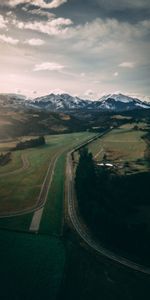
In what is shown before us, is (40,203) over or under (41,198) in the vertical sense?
under

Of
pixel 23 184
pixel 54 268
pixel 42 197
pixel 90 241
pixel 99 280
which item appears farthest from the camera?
pixel 23 184

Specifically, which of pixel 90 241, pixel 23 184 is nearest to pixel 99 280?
pixel 90 241

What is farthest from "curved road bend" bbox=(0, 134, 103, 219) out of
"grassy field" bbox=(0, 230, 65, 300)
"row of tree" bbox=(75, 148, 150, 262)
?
"row of tree" bbox=(75, 148, 150, 262)

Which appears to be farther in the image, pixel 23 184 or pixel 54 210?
pixel 23 184

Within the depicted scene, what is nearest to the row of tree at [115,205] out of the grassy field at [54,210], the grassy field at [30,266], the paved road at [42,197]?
the grassy field at [54,210]

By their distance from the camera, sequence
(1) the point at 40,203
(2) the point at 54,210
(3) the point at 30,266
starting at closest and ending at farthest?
(3) the point at 30,266, (2) the point at 54,210, (1) the point at 40,203

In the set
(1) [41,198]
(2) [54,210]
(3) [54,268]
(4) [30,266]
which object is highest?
(1) [41,198]

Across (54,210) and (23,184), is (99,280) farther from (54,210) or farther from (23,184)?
(23,184)

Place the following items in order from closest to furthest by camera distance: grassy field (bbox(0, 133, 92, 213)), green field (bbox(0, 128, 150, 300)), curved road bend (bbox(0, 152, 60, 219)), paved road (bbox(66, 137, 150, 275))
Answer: green field (bbox(0, 128, 150, 300)) → paved road (bbox(66, 137, 150, 275)) → curved road bend (bbox(0, 152, 60, 219)) → grassy field (bbox(0, 133, 92, 213))

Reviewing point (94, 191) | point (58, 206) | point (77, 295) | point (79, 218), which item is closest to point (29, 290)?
point (77, 295)

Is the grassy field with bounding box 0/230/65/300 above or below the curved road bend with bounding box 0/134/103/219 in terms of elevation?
below

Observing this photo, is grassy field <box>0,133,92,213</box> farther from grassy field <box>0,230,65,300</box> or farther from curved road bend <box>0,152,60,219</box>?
grassy field <box>0,230,65,300</box>

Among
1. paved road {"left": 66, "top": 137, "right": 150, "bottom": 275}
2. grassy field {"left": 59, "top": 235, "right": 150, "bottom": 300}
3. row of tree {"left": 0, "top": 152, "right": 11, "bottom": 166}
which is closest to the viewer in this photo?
grassy field {"left": 59, "top": 235, "right": 150, "bottom": 300}
